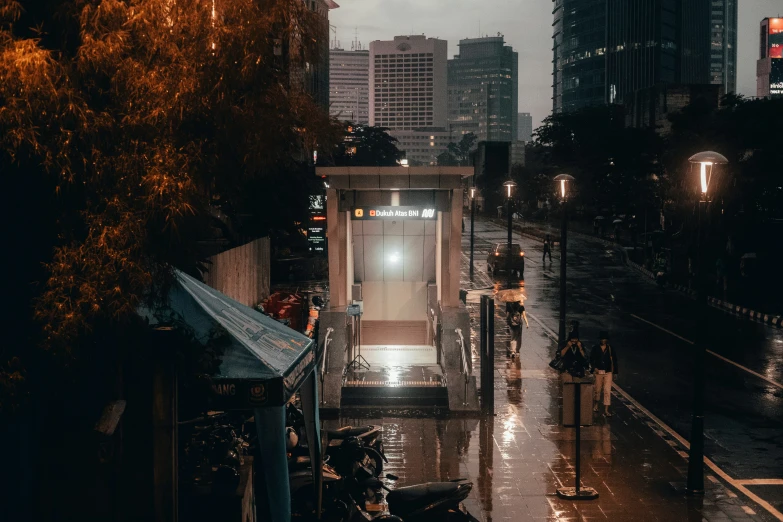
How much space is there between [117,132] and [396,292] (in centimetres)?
1755

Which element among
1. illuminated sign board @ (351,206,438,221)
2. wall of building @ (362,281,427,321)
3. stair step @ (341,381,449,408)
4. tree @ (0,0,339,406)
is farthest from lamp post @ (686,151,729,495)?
wall of building @ (362,281,427,321)

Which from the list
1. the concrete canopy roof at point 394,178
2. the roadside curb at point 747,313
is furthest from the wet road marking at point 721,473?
the roadside curb at point 747,313

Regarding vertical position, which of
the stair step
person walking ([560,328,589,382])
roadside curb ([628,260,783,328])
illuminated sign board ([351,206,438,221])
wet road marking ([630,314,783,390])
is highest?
illuminated sign board ([351,206,438,221])

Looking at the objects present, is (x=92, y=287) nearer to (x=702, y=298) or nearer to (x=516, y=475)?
(x=516, y=475)

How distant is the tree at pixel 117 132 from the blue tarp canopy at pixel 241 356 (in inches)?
21.3

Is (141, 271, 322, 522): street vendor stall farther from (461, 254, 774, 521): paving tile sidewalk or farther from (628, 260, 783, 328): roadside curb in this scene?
(628, 260, 783, 328): roadside curb

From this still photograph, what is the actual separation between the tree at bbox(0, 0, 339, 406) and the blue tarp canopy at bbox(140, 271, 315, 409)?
0.54 metres

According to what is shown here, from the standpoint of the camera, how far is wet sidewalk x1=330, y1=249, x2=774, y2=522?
12.1 m

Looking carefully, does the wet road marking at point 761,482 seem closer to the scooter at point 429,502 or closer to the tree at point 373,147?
the scooter at point 429,502

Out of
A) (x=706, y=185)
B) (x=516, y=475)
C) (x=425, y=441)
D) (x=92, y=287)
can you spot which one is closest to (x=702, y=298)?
(x=706, y=185)

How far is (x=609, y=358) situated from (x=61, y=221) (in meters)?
13.1

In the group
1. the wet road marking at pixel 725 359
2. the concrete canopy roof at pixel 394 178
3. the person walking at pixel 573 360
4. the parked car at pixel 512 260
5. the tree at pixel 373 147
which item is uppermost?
the tree at pixel 373 147

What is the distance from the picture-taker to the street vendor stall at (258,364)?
7445 mm

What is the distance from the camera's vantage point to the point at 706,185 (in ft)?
45.9
